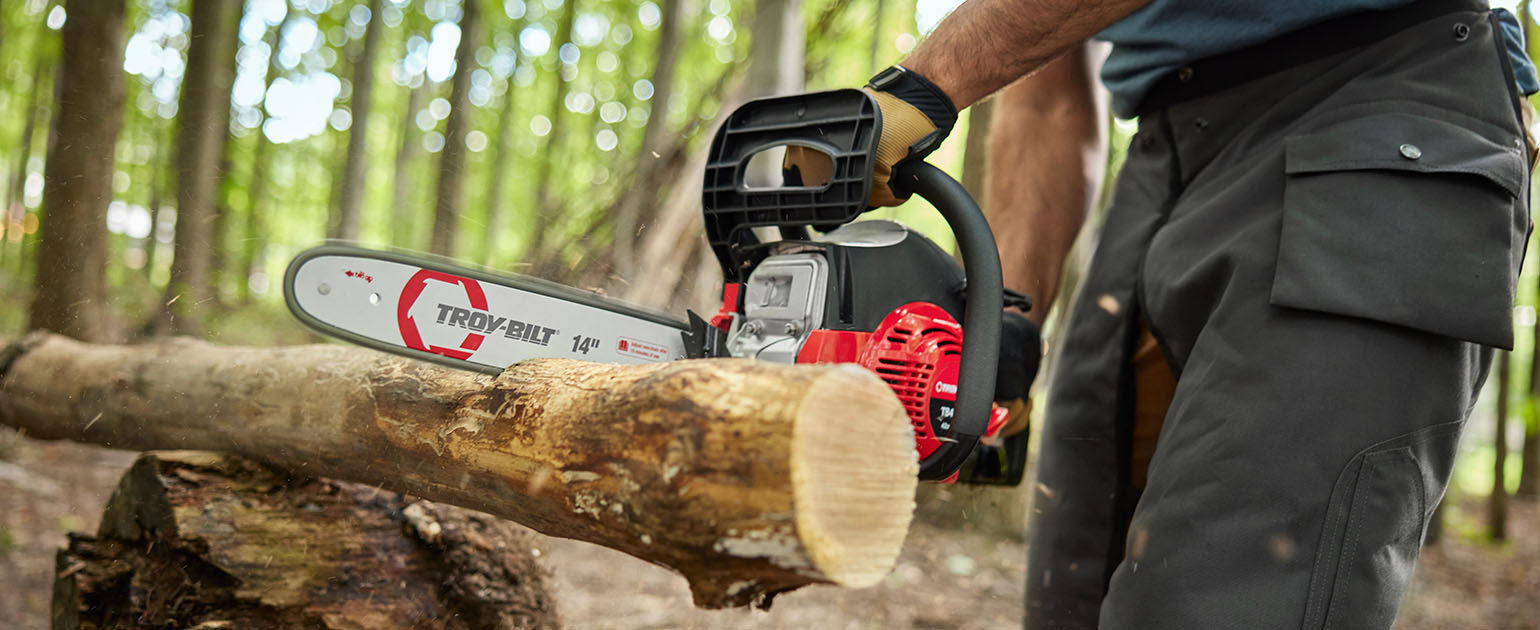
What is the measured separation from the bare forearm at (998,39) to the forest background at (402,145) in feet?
1.20

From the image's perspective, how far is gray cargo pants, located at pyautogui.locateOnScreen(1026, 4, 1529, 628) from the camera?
1.13 m

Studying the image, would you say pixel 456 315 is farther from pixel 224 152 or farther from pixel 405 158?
pixel 405 158

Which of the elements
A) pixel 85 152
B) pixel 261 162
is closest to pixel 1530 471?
pixel 85 152

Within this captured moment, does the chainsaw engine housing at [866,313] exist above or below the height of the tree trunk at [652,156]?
below

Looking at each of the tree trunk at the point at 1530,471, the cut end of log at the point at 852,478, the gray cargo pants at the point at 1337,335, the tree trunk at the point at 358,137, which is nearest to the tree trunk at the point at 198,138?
the tree trunk at the point at 358,137

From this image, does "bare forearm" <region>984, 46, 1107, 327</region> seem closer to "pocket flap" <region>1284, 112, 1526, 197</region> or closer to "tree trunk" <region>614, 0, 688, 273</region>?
"pocket flap" <region>1284, 112, 1526, 197</region>

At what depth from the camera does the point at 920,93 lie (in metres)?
1.33

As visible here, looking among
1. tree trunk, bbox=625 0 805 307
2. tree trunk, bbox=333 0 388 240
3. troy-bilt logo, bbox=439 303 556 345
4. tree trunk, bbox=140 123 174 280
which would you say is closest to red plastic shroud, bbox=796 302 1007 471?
troy-bilt logo, bbox=439 303 556 345

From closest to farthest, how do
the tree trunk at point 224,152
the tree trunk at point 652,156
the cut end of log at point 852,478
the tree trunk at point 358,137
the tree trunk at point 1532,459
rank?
the cut end of log at point 852,478 → the tree trunk at point 652,156 → the tree trunk at point 224,152 → the tree trunk at point 358,137 → the tree trunk at point 1532,459

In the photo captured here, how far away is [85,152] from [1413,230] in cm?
688

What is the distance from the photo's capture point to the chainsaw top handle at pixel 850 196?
4.16 feet

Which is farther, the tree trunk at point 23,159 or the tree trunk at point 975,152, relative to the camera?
the tree trunk at point 23,159

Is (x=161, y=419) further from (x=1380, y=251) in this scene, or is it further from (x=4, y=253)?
(x=4, y=253)

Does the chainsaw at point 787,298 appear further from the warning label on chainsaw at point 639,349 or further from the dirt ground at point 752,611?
the dirt ground at point 752,611
